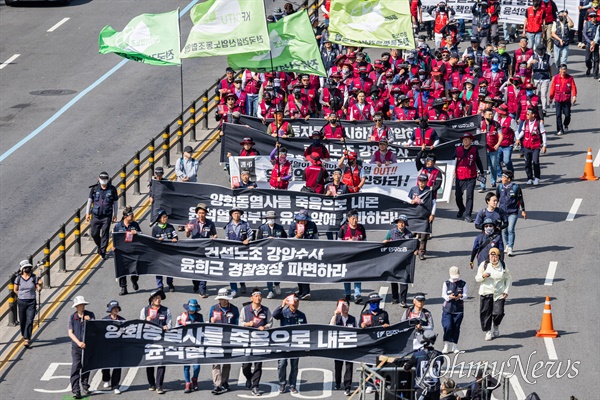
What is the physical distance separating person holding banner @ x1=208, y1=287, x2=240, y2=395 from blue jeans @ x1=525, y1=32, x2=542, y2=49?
69.4 ft

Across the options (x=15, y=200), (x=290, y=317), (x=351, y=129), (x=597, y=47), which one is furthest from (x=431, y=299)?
(x=597, y=47)

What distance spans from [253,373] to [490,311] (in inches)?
188

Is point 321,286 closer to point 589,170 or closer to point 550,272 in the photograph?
point 550,272

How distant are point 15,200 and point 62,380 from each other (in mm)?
10372

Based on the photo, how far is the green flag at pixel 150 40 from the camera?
3294 centimetres

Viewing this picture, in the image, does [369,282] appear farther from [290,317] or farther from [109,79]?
[109,79]

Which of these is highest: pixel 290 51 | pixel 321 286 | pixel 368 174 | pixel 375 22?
pixel 375 22

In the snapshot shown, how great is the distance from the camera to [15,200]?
35.5 m

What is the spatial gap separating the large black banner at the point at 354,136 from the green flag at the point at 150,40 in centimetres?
258

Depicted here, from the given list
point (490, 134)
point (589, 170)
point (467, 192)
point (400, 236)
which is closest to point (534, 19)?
point (589, 170)

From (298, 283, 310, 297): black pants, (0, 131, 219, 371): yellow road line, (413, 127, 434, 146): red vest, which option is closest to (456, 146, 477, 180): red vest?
(413, 127, 434, 146): red vest

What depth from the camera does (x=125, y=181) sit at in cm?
3394

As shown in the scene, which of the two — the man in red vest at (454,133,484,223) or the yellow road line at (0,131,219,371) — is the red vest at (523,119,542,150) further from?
the yellow road line at (0,131,219,371)

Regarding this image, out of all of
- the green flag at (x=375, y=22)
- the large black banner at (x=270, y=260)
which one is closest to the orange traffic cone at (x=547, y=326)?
the large black banner at (x=270, y=260)
